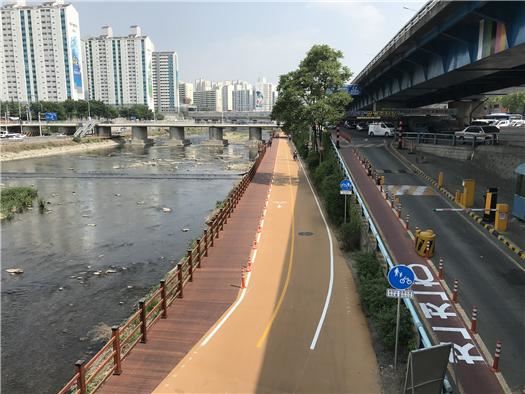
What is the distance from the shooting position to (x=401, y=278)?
1013 centimetres

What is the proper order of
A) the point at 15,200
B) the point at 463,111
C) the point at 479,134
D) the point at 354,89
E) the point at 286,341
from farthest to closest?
1. the point at 463,111
2. the point at 354,89
3. the point at 15,200
4. the point at 479,134
5. the point at 286,341

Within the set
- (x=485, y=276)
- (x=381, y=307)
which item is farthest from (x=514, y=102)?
(x=381, y=307)

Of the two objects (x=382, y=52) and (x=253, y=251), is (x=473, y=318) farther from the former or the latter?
(x=382, y=52)

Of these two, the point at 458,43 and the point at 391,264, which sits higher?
the point at 458,43

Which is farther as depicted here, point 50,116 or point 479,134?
point 50,116

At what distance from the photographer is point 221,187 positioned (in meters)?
50.8

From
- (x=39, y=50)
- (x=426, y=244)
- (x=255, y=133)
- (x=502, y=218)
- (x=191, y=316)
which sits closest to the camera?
(x=191, y=316)

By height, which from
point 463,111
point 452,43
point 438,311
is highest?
point 452,43

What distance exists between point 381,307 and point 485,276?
435 centimetres

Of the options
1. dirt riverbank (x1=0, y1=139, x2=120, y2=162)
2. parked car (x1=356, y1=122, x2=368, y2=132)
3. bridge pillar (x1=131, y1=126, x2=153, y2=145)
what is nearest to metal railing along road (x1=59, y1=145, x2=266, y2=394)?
parked car (x1=356, y1=122, x2=368, y2=132)

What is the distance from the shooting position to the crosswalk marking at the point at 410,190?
86.1ft

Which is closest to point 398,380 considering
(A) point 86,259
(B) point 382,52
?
(A) point 86,259

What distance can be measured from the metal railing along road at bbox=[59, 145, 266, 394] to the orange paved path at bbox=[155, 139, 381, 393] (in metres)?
1.44

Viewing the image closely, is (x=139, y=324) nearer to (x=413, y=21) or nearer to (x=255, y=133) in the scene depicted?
(x=413, y=21)
